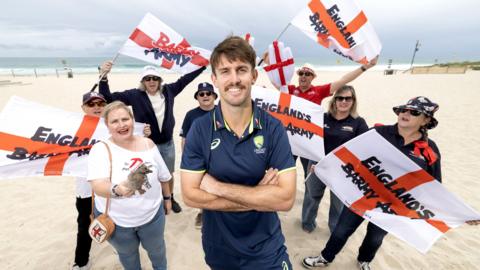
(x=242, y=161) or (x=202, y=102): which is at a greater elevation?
(x=202, y=102)

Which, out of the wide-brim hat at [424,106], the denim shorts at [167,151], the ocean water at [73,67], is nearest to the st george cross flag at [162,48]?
the denim shorts at [167,151]

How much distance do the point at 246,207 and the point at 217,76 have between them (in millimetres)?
1103

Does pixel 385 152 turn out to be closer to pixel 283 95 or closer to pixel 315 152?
pixel 315 152

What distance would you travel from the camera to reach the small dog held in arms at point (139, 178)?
236cm

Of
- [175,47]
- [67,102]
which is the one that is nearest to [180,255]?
[175,47]

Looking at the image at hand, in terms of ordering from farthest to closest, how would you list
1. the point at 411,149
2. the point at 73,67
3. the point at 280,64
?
the point at 73,67 < the point at 280,64 < the point at 411,149

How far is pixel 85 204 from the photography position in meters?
3.08

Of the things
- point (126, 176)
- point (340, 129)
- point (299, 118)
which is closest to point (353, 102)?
point (340, 129)

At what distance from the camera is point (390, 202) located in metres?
2.97

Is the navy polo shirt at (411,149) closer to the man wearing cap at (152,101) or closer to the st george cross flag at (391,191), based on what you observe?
the st george cross flag at (391,191)

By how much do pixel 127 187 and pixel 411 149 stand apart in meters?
3.18

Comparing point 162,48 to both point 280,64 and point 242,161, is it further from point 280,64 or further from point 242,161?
point 242,161

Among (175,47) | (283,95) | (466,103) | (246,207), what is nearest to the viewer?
(246,207)

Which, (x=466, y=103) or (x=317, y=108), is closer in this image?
(x=317, y=108)
